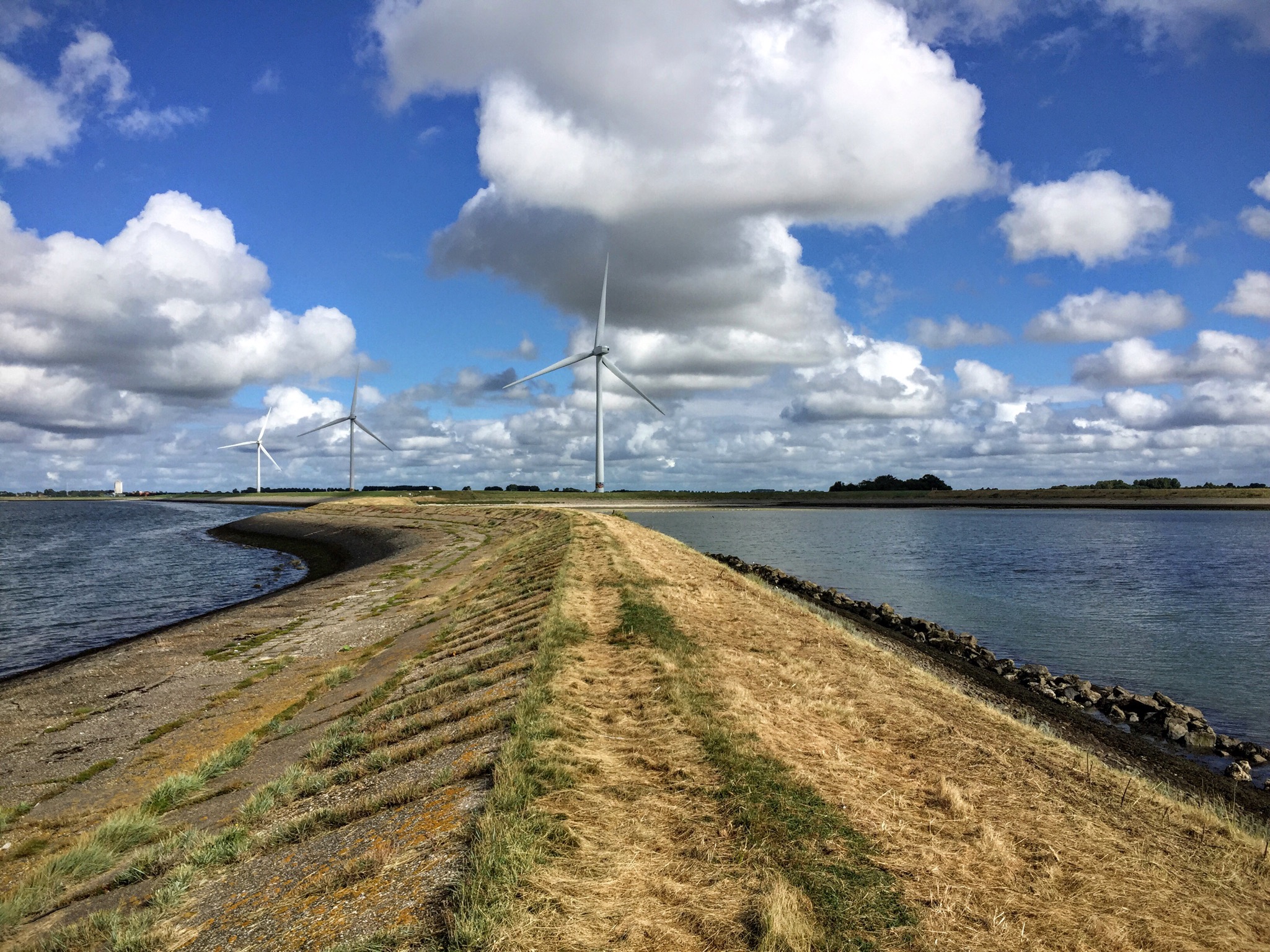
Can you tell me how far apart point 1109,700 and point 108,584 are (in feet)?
174

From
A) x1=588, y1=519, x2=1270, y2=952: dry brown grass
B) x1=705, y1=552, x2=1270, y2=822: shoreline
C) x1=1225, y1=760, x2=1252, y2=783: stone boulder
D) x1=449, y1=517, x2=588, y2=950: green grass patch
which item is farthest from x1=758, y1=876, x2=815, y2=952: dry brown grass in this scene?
x1=1225, y1=760, x2=1252, y2=783: stone boulder

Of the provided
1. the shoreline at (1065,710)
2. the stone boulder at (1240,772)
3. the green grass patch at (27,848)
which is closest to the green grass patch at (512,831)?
the green grass patch at (27,848)

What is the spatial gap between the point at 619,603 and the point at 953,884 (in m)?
13.7

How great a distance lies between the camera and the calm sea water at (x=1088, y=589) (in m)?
24.3

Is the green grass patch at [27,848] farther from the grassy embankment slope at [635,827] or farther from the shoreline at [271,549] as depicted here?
the shoreline at [271,549]

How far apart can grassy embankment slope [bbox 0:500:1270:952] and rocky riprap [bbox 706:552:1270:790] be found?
5936 mm

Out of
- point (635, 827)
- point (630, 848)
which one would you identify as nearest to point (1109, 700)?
point (635, 827)

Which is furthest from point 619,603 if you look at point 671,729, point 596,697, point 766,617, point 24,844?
point 24,844

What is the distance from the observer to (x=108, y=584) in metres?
45.2

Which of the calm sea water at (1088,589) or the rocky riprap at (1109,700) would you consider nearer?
the rocky riprap at (1109,700)

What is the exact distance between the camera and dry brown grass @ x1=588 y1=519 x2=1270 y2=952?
20.7 feet

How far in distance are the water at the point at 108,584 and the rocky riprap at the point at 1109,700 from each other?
105 feet

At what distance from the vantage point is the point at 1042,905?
21.3 ft

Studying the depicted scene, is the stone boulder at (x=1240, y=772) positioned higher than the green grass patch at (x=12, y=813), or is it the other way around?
the green grass patch at (x=12, y=813)
